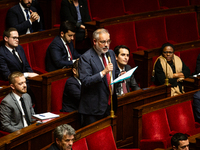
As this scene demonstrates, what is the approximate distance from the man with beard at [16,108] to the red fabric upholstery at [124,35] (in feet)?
2.18

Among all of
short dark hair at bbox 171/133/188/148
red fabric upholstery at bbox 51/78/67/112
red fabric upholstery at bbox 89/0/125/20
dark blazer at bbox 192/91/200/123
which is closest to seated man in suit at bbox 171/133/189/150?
short dark hair at bbox 171/133/188/148

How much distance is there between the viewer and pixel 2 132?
3.34 feet

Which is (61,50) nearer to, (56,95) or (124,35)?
(56,95)

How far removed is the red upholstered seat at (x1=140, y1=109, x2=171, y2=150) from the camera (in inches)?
43.0

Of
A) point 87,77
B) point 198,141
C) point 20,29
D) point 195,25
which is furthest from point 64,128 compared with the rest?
point 195,25

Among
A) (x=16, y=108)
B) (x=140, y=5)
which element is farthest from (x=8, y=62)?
(x=140, y=5)

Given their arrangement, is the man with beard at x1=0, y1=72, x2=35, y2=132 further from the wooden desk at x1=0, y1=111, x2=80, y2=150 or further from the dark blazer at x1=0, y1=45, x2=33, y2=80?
the dark blazer at x1=0, y1=45, x2=33, y2=80

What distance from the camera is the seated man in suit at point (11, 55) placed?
130 centimetres

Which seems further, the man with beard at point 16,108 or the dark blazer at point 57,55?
the dark blazer at point 57,55

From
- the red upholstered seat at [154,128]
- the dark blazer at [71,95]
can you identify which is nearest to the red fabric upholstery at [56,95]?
the dark blazer at [71,95]

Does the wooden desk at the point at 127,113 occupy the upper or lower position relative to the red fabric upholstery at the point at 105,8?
lower

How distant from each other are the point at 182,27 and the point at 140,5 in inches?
9.7

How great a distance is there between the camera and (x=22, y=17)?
1523 millimetres

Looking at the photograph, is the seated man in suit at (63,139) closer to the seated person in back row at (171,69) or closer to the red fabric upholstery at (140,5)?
the seated person in back row at (171,69)
